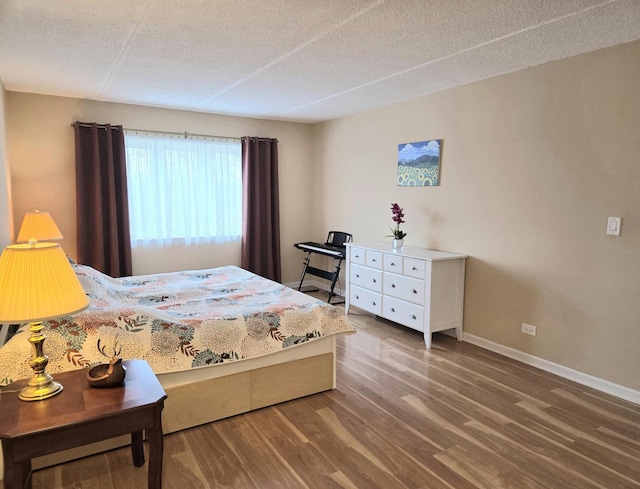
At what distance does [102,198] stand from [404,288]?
11.1ft

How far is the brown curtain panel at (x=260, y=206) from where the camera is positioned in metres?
5.61

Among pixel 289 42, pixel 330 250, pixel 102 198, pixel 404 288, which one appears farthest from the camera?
pixel 330 250

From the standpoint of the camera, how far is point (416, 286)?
3.97 m

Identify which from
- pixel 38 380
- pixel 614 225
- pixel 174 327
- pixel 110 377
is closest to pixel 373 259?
pixel 614 225

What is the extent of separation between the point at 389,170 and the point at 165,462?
12.0ft

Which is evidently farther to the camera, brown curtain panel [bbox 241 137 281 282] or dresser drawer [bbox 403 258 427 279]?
brown curtain panel [bbox 241 137 281 282]

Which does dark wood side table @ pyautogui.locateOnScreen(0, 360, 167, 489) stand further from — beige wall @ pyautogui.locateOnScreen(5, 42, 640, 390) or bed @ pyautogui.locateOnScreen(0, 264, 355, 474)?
beige wall @ pyautogui.locateOnScreen(5, 42, 640, 390)

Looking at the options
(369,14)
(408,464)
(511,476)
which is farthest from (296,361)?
(369,14)

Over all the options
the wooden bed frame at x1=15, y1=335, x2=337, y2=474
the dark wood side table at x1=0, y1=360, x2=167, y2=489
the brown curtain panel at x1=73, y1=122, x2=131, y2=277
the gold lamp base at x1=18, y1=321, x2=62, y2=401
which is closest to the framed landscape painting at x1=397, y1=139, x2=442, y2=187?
the wooden bed frame at x1=15, y1=335, x2=337, y2=474

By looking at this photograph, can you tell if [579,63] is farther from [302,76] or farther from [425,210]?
[302,76]

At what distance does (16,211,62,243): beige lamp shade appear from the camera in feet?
12.0

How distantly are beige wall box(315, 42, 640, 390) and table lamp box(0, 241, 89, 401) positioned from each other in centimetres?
322

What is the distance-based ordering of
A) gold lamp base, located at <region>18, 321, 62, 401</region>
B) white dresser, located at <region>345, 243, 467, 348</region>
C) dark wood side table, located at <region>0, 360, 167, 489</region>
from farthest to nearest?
white dresser, located at <region>345, 243, 467, 348</region> → gold lamp base, located at <region>18, 321, 62, 401</region> → dark wood side table, located at <region>0, 360, 167, 489</region>

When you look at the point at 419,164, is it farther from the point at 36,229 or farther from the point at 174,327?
the point at 36,229
